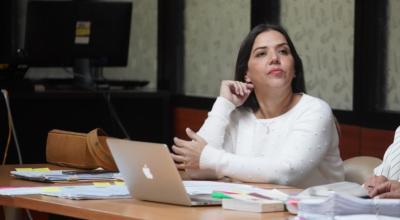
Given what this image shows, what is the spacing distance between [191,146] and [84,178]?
0.41 meters

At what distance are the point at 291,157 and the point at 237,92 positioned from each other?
0.53 meters

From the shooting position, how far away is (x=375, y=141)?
218 inches

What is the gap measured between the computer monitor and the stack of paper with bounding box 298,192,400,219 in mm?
4120

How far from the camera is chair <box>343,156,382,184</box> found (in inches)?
152

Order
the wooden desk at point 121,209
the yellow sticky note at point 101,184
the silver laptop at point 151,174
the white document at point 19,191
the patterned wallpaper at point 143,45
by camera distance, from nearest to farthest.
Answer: the wooden desk at point 121,209, the silver laptop at point 151,174, the white document at point 19,191, the yellow sticky note at point 101,184, the patterned wallpaper at point 143,45

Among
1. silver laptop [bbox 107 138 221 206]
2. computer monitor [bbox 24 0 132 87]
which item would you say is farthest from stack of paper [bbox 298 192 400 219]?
computer monitor [bbox 24 0 132 87]

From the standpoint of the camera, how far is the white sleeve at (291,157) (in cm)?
367

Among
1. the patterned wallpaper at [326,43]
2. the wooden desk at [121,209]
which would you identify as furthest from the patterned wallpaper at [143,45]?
the wooden desk at [121,209]

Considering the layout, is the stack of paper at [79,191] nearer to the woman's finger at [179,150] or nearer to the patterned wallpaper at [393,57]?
the woman's finger at [179,150]

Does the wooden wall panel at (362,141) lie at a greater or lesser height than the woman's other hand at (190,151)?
lesser

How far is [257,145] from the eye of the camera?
4.07 meters

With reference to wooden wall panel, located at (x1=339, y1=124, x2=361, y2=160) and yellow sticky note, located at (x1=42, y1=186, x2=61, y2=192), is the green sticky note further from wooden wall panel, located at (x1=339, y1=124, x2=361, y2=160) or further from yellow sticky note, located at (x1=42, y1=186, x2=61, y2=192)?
wooden wall panel, located at (x1=339, y1=124, x2=361, y2=160)

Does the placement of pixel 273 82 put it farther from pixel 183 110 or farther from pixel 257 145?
pixel 183 110

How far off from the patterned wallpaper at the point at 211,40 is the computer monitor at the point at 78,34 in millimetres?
596
